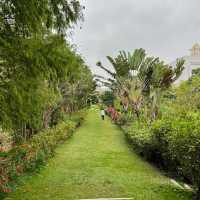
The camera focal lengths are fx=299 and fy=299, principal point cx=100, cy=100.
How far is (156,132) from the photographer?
10.2 m

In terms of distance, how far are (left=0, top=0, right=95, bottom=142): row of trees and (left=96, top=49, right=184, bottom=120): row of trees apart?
12.1 metres

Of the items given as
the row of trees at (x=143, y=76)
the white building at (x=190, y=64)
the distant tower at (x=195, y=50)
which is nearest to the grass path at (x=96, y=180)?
the row of trees at (x=143, y=76)

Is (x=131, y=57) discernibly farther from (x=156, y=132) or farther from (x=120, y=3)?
(x=156, y=132)

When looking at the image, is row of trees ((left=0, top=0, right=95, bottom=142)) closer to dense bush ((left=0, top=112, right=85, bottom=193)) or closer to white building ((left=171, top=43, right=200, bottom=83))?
dense bush ((left=0, top=112, right=85, bottom=193))

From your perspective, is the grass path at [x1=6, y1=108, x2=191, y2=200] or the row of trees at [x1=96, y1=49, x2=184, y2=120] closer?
the grass path at [x1=6, y1=108, x2=191, y2=200]

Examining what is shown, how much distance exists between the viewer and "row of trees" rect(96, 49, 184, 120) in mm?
16766

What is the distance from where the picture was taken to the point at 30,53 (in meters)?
4.54

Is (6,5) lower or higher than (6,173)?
higher

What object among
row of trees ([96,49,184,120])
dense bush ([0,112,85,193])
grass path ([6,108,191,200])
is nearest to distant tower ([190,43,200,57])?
row of trees ([96,49,184,120])

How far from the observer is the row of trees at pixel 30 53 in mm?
4500

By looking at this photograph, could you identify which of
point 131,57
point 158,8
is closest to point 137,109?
point 131,57

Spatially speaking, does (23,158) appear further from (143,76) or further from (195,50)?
(195,50)

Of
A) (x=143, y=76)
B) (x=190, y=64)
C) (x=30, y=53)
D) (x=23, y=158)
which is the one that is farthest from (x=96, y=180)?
(x=190, y=64)

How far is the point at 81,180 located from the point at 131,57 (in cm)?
1129
